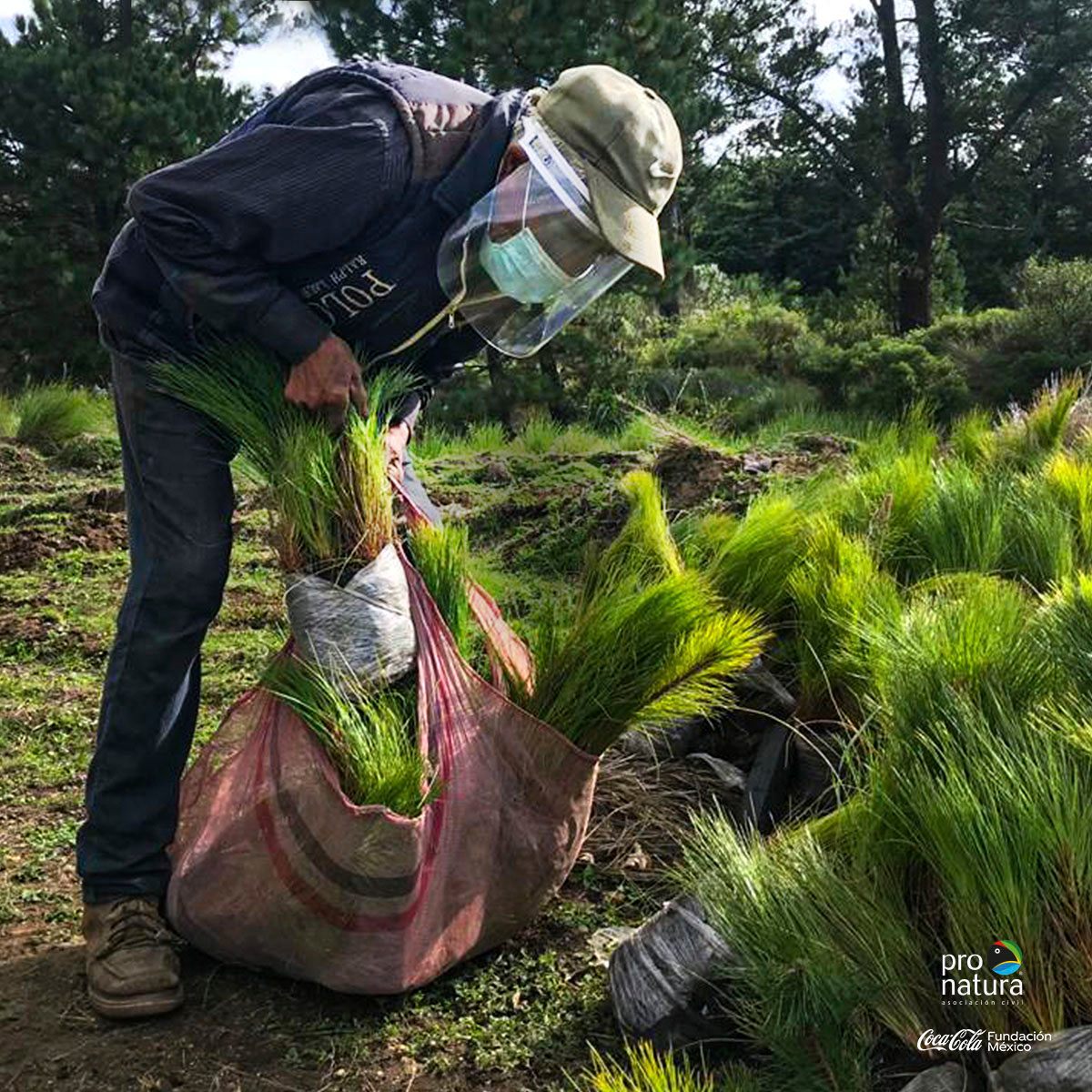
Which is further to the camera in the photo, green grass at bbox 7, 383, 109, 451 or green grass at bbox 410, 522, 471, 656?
green grass at bbox 7, 383, 109, 451

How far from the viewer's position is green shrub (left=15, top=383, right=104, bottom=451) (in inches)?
285

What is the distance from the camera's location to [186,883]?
2.06 m

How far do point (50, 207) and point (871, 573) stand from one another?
31.4 feet

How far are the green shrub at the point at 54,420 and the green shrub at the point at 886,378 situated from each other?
521 centimetres

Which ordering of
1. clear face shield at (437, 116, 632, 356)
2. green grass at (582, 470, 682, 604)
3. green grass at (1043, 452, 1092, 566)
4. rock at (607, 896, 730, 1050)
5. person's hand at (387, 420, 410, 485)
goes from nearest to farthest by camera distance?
rock at (607, 896, 730, 1050), clear face shield at (437, 116, 632, 356), person's hand at (387, 420, 410, 485), green grass at (582, 470, 682, 604), green grass at (1043, 452, 1092, 566)

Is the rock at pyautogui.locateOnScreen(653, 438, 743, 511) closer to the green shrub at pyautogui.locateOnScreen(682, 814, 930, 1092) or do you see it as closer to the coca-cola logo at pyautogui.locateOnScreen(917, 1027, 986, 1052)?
the green shrub at pyautogui.locateOnScreen(682, 814, 930, 1092)

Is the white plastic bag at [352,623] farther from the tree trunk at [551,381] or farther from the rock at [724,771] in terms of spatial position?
the tree trunk at [551,381]

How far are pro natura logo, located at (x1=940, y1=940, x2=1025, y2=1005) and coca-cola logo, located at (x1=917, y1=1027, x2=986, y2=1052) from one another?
0.03 meters

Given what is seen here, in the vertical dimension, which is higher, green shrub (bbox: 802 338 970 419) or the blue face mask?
the blue face mask

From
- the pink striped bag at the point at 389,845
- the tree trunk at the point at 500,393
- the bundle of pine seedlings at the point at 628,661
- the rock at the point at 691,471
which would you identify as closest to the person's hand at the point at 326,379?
the pink striped bag at the point at 389,845

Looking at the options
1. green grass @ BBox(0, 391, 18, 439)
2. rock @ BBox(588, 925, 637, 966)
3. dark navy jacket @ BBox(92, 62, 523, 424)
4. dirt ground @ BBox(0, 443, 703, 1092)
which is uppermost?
green grass @ BBox(0, 391, 18, 439)

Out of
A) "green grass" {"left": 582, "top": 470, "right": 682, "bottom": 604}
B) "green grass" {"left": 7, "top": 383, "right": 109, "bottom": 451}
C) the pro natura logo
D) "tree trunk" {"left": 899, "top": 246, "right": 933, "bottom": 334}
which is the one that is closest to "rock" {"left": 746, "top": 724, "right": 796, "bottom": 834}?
"green grass" {"left": 582, "top": 470, "right": 682, "bottom": 604}

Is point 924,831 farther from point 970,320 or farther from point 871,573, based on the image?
point 970,320

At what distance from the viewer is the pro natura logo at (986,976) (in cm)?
145
